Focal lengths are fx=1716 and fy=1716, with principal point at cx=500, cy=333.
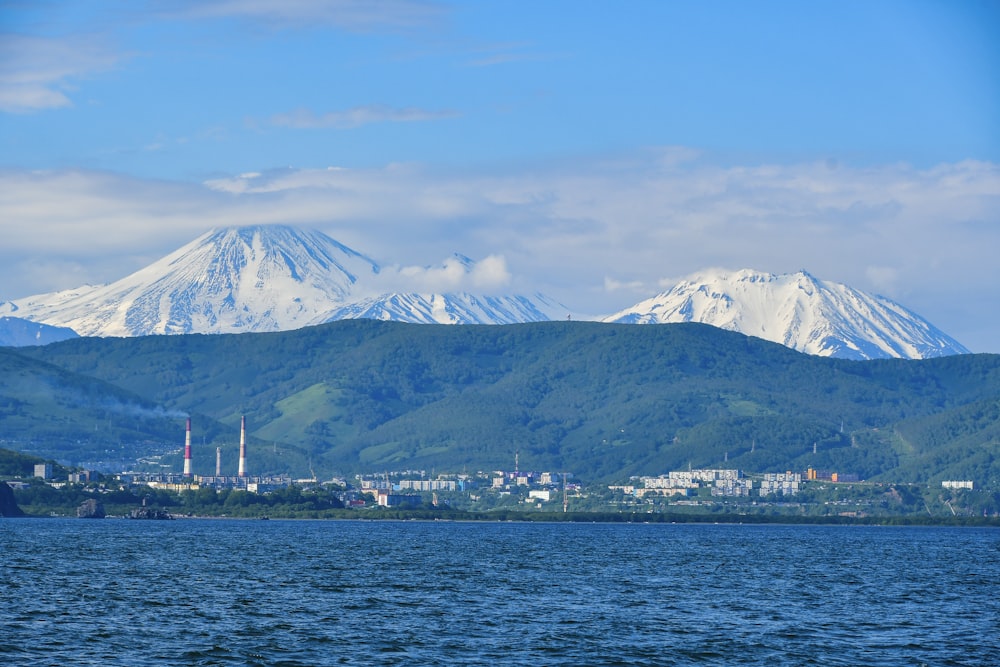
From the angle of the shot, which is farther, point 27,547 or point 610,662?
point 27,547

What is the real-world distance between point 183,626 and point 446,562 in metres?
74.6

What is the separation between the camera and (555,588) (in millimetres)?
131875

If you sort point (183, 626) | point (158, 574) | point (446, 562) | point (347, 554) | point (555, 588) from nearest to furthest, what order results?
1. point (183, 626)
2. point (555, 588)
3. point (158, 574)
4. point (446, 562)
5. point (347, 554)

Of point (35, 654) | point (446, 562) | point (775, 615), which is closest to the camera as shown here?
point (35, 654)

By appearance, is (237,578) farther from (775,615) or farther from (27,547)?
(27,547)

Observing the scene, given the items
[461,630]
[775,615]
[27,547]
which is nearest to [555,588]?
[775,615]

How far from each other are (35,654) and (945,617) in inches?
2315

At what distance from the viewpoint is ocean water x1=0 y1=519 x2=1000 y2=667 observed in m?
89.2

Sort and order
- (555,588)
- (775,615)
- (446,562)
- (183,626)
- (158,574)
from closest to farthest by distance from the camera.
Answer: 1. (183,626)
2. (775,615)
3. (555,588)
4. (158,574)
5. (446,562)

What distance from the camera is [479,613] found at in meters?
110

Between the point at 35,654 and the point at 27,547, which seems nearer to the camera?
the point at 35,654

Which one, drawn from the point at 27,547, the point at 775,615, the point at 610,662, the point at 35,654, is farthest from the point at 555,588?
the point at 27,547

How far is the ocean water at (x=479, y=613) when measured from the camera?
8919 cm

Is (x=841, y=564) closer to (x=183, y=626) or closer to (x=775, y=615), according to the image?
(x=775, y=615)
